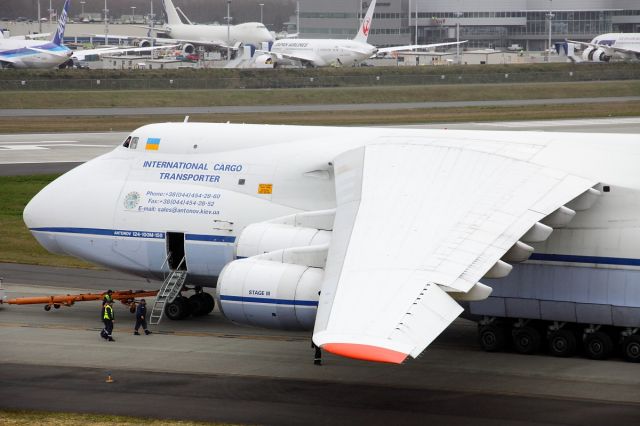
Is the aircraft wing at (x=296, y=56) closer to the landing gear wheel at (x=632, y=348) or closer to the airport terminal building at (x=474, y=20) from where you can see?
the airport terminal building at (x=474, y=20)

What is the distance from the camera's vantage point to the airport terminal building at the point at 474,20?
151375mm

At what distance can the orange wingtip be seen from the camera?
45.7ft

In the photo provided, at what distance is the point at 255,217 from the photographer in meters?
25.8

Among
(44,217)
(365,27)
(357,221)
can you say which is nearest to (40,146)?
(44,217)

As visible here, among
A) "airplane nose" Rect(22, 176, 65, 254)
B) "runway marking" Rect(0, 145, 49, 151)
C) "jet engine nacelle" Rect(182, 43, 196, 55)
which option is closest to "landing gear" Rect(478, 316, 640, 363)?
"airplane nose" Rect(22, 176, 65, 254)

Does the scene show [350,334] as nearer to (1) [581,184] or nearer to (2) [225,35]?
(1) [581,184]

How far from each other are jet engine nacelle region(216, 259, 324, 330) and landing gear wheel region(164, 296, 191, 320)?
6.63 m

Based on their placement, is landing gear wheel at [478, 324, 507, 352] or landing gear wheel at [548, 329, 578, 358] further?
landing gear wheel at [478, 324, 507, 352]

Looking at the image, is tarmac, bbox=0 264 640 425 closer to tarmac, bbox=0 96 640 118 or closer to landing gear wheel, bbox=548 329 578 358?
landing gear wheel, bbox=548 329 578 358

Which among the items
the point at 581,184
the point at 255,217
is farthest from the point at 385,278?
the point at 255,217

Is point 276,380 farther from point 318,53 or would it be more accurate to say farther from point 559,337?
point 318,53

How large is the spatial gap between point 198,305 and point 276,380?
7089mm

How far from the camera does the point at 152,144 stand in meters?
28.0

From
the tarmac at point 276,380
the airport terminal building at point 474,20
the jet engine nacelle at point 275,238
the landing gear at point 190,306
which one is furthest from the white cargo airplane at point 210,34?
the jet engine nacelle at point 275,238
